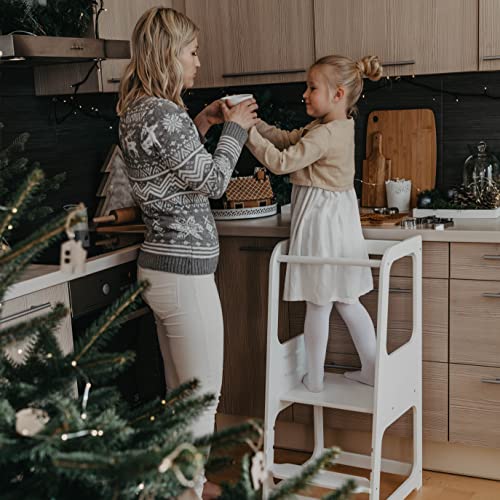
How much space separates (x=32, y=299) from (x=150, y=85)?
684 millimetres

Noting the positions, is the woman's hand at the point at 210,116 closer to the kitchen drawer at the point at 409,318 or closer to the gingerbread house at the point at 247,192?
the gingerbread house at the point at 247,192

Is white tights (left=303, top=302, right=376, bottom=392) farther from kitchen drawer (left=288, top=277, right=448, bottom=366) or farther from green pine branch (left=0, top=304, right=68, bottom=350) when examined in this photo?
green pine branch (left=0, top=304, right=68, bottom=350)

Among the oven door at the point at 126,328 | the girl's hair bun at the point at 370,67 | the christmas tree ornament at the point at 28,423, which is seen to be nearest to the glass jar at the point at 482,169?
the girl's hair bun at the point at 370,67

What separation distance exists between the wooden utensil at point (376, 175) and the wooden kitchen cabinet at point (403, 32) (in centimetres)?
36

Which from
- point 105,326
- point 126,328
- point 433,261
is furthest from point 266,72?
point 105,326

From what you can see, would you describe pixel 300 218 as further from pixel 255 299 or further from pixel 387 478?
pixel 387 478

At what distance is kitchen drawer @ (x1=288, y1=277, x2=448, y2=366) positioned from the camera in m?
2.66

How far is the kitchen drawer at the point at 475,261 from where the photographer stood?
2.54 metres

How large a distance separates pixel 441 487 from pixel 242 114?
1.36 meters

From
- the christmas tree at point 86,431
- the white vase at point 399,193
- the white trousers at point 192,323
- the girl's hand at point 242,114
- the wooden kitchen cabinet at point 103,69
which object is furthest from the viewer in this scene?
the white vase at point 399,193

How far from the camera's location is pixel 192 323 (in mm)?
2387

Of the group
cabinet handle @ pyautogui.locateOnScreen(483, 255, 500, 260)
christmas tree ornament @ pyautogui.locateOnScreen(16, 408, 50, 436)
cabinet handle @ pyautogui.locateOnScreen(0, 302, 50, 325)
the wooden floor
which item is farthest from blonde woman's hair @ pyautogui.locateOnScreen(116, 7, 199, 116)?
christmas tree ornament @ pyautogui.locateOnScreen(16, 408, 50, 436)

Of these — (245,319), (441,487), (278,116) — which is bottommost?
(441,487)

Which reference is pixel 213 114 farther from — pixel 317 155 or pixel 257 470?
pixel 257 470
